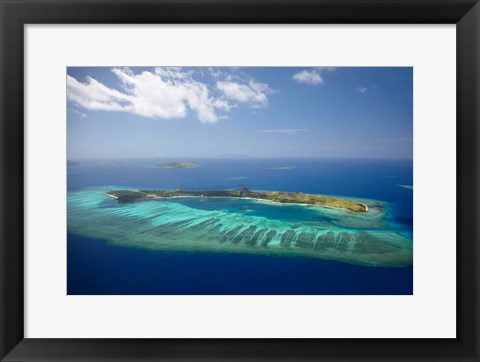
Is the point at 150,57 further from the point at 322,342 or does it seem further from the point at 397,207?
the point at 322,342

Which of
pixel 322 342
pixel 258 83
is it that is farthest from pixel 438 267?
pixel 258 83

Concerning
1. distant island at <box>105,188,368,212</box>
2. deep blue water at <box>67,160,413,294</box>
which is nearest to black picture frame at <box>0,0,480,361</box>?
deep blue water at <box>67,160,413,294</box>

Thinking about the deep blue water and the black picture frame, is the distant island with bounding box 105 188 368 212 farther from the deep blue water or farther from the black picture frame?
the black picture frame

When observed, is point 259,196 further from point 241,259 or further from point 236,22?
point 236,22

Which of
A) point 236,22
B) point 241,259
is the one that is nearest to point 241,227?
point 241,259

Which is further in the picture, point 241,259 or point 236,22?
point 241,259

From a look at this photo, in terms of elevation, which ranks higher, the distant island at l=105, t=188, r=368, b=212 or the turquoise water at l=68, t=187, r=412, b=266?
the distant island at l=105, t=188, r=368, b=212
